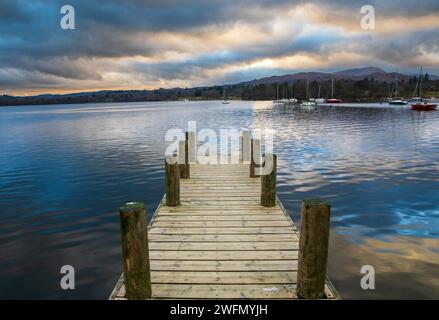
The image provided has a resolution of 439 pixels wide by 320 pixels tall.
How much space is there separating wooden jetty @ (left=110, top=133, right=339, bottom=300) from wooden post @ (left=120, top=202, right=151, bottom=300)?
0.02 m

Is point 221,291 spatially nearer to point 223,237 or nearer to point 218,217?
point 223,237

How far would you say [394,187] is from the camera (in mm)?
14961

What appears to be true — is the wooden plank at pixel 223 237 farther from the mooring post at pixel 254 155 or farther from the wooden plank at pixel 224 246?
the mooring post at pixel 254 155

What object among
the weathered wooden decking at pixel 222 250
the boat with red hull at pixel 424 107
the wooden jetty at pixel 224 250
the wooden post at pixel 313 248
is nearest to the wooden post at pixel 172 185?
the wooden jetty at pixel 224 250

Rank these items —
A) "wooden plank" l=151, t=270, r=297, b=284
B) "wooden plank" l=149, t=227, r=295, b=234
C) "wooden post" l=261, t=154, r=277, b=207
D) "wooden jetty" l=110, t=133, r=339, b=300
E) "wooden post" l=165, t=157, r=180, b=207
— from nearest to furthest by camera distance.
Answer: "wooden jetty" l=110, t=133, r=339, b=300 → "wooden plank" l=151, t=270, r=297, b=284 → "wooden plank" l=149, t=227, r=295, b=234 → "wooden post" l=261, t=154, r=277, b=207 → "wooden post" l=165, t=157, r=180, b=207

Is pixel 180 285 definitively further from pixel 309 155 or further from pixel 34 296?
pixel 309 155

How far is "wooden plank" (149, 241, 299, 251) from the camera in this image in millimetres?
6785

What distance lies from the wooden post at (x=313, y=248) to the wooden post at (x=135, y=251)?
2493mm

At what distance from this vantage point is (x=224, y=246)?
6879 mm

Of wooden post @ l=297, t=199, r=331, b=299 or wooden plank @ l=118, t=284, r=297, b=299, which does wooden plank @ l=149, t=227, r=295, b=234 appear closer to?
wooden plank @ l=118, t=284, r=297, b=299

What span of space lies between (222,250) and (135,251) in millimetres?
2285

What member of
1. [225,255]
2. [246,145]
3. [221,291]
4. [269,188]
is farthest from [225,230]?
[246,145]

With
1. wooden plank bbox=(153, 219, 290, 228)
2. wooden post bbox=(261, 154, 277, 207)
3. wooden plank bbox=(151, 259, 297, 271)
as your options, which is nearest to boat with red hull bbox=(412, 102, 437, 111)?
wooden post bbox=(261, 154, 277, 207)
